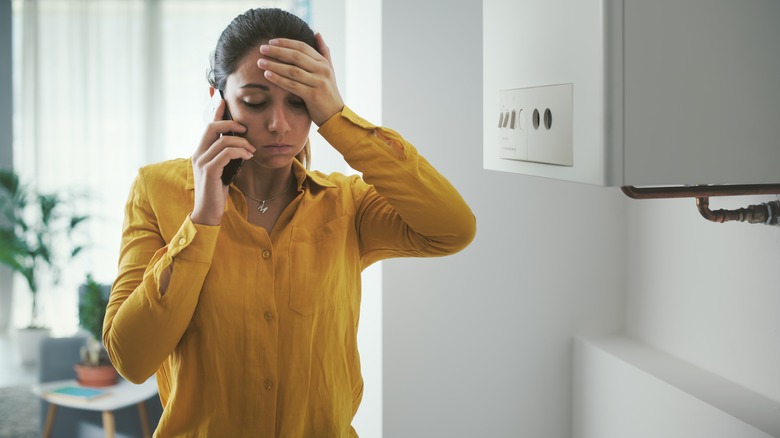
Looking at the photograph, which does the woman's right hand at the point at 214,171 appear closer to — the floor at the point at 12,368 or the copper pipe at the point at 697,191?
the copper pipe at the point at 697,191

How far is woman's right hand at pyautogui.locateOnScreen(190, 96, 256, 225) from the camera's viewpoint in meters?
1.08

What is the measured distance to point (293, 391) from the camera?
1.18 metres

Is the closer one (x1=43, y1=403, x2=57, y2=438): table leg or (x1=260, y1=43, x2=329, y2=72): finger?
(x1=260, y1=43, x2=329, y2=72): finger

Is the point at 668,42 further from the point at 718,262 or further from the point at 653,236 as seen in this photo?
the point at 653,236

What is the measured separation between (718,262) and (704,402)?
0.29 m

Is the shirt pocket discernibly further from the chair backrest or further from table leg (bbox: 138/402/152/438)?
the chair backrest

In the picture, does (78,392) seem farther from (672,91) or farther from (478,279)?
(672,91)

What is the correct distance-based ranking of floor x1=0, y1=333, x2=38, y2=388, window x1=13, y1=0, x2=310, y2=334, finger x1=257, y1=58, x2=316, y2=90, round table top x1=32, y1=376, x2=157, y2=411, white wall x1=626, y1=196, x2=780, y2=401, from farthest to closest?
window x1=13, y1=0, x2=310, y2=334 → floor x1=0, y1=333, x2=38, y2=388 → round table top x1=32, y1=376, x2=157, y2=411 → white wall x1=626, y1=196, x2=780, y2=401 → finger x1=257, y1=58, x2=316, y2=90

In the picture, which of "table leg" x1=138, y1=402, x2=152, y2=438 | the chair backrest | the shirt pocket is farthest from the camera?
the chair backrest

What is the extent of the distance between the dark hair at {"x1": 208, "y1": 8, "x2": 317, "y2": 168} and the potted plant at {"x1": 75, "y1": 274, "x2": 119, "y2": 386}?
6.85 ft

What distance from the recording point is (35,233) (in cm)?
491

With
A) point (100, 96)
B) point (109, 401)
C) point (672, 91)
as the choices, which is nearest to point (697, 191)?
A: point (672, 91)

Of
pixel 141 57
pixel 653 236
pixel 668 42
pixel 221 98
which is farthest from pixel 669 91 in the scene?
pixel 141 57

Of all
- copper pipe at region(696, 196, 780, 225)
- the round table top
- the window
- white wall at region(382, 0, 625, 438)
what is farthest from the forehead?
the window
